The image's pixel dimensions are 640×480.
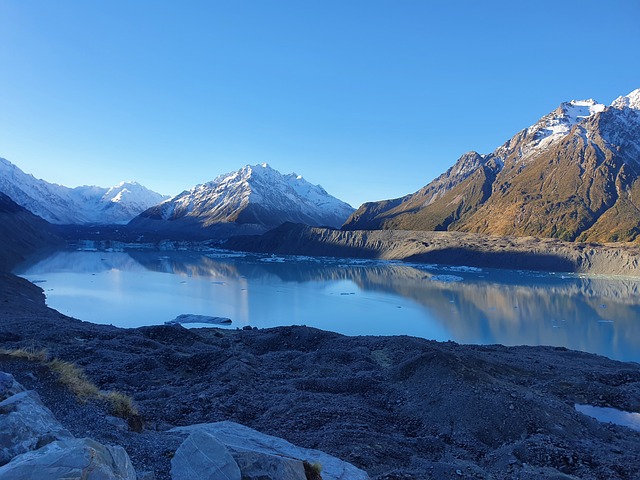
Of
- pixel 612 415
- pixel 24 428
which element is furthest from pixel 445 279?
pixel 24 428

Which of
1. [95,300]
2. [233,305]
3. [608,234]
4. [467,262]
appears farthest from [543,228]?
[95,300]

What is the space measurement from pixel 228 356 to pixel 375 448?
8.27 meters

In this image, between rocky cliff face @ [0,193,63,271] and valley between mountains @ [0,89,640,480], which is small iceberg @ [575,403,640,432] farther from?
rocky cliff face @ [0,193,63,271]

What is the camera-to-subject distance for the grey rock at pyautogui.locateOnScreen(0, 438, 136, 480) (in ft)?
11.2

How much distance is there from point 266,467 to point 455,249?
3911 inches

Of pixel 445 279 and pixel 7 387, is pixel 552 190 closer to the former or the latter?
pixel 445 279

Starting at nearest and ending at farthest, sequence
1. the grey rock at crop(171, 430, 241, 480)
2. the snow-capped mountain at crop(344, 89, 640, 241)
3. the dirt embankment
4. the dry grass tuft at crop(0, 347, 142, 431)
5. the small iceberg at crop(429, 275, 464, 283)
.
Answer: the grey rock at crop(171, 430, 241, 480) → the dry grass tuft at crop(0, 347, 142, 431) → the small iceberg at crop(429, 275, 464, 283) → the dirt embankment → the snow-capped mountain at crop(344, 89, 640, 241)

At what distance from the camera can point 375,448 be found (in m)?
9.05

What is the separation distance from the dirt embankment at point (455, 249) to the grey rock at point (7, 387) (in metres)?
92.8

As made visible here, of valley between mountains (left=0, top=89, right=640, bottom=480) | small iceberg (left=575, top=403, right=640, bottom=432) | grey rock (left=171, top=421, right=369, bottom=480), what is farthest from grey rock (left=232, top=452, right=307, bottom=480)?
small iceberg (left=575, top=403, right=640, bottom=432)

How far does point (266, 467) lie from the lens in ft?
15.8

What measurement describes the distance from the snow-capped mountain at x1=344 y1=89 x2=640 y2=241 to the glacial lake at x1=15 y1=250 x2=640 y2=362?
1866 inches

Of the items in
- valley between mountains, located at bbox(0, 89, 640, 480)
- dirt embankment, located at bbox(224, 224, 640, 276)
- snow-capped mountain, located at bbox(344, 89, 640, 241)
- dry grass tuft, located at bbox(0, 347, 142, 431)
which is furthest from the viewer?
snow-capped mountain, located at bbox(344, 89, 640, 241)

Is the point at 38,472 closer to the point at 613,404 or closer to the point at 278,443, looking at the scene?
the point at 278,443
